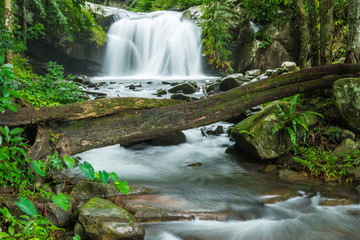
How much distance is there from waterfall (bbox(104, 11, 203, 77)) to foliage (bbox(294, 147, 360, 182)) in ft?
44.4

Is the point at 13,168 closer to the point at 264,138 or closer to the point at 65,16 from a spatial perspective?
the point at 264,138

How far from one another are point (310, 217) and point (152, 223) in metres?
2.21

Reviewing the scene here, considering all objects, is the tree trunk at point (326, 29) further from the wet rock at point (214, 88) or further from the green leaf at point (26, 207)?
the green leaf at point (26, 207)

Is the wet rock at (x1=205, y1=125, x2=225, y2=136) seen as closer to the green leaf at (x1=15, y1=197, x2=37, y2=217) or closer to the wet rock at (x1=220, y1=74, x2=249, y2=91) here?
the wet rock at (x1=220, y1=74, x2=249, y2=91)

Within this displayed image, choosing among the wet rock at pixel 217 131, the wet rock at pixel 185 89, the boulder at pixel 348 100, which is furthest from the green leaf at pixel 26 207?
the wet rock at pixel 185 89

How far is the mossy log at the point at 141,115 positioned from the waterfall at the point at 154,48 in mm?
13032

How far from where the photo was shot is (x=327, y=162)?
4.37m

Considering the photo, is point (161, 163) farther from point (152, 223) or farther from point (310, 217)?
point (310, 217)

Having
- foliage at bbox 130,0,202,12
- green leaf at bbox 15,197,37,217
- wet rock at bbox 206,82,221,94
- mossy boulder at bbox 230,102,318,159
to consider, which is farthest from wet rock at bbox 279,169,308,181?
foliage at bbox 130,0,202,12

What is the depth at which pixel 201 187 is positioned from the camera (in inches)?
160

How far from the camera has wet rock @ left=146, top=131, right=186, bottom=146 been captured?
6.28 m

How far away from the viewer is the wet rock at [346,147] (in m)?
4.29

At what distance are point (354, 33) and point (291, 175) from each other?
122 inches

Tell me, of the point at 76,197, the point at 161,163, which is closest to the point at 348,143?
the point at 161,163
